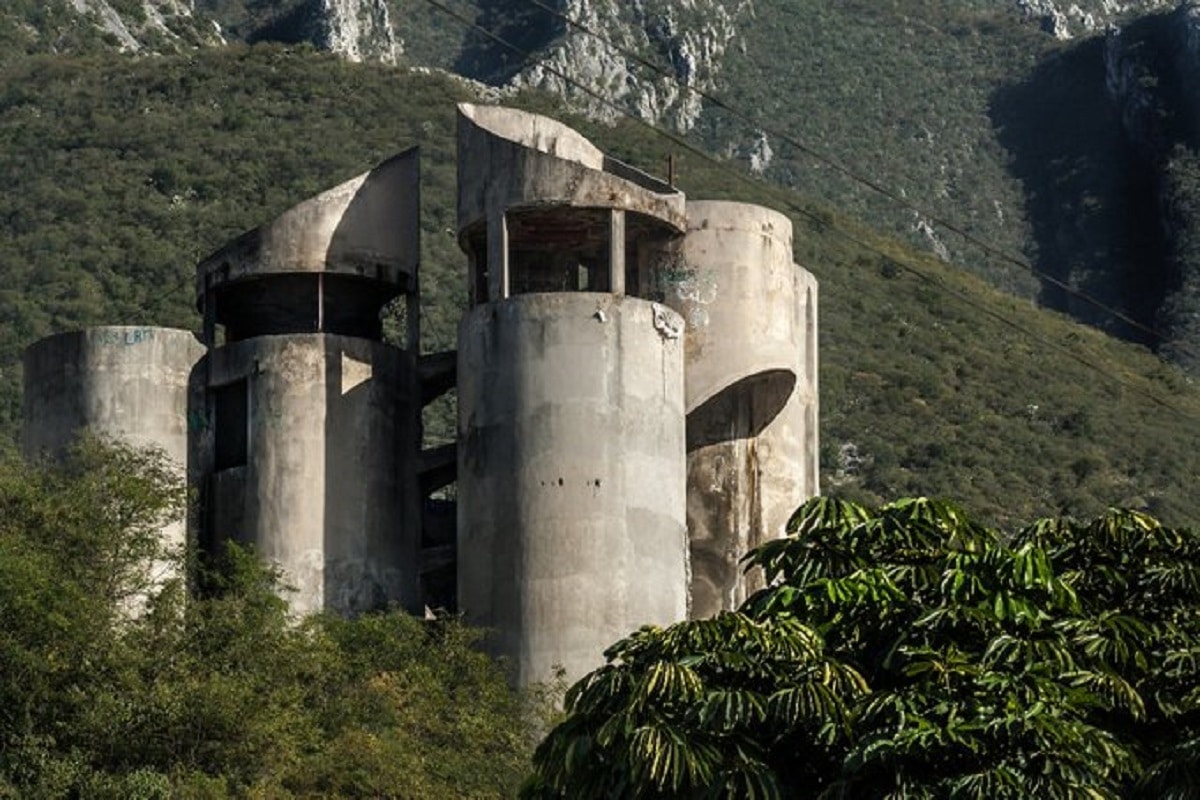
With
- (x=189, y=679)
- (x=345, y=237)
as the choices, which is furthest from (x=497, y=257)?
(x=189, y=679)

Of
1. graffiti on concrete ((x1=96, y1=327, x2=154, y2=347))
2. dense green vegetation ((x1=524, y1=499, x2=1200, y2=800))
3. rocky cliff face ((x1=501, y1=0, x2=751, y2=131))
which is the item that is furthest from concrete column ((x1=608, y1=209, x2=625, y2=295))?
rocky cliff face ((x1=501, y1=0, x2=751, y2=131))

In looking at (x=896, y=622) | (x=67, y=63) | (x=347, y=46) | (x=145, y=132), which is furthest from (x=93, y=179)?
(x=896, y=622)

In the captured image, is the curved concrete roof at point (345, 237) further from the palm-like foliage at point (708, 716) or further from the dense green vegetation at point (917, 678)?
the palm-like foliage at point (708, 716)

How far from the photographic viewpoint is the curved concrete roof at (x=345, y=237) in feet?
161

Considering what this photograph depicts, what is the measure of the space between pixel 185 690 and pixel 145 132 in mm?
54569

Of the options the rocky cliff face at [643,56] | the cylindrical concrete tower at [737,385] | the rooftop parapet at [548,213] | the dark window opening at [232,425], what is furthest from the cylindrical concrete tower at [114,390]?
the rocky cliff face at [643,56]

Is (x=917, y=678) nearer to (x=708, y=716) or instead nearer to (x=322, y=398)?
(x=708, y=716)

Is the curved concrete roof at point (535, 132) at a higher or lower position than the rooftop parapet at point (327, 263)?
higher

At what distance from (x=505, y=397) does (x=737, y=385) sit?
556 cm

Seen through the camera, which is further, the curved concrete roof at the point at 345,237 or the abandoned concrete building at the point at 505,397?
the curved concrete roof at the point at 345,237

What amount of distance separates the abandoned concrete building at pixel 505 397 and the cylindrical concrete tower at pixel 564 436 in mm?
42

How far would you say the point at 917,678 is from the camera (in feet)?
93.2

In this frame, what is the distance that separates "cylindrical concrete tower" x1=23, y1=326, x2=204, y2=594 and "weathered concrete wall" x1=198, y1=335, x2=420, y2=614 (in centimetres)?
65

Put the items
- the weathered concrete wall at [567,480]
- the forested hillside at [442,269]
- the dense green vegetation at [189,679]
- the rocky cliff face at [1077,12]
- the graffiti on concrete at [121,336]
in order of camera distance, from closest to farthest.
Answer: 1. the dense green vegetation at [189,679]
2. the weathered concrete wall at [567,480]
3. the graffiti on concrete at [121,336]
4. the forested hillside at [442,269]
5. the rocky cliff face at [1077,12]
